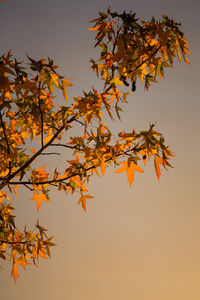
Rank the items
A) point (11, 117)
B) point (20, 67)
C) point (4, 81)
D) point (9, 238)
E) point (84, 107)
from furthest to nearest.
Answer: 1. point (11, 117)
2. point (9, 238)
3. point (84, 107)
4. point (20, 67)
5. point (4, 81)

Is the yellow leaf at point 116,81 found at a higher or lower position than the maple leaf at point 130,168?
higher

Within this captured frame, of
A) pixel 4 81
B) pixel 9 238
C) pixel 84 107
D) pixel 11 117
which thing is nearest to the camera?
pixel 4 81

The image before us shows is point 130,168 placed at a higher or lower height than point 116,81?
lower

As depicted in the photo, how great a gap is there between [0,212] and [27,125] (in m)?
0.46

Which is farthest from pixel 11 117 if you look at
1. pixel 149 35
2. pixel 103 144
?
pixel 149 35

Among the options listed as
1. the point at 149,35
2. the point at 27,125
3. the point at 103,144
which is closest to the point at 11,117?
the point at 27,125

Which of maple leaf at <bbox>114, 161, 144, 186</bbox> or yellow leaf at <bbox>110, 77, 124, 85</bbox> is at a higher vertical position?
yellow leaf at <bbox>110, 77, 124, 85</bbox>

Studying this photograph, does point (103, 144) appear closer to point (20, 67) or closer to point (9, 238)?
point (20, 67)

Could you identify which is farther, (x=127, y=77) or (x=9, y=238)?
(x=9, y=238)

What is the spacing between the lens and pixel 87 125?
1.33 metres

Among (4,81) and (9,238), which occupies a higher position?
(4,81)

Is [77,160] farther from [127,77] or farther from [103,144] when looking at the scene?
[127,77]

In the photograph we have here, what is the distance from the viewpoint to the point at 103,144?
1347 mm

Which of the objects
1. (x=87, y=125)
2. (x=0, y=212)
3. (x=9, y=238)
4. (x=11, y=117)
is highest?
(x=11, y=117)
